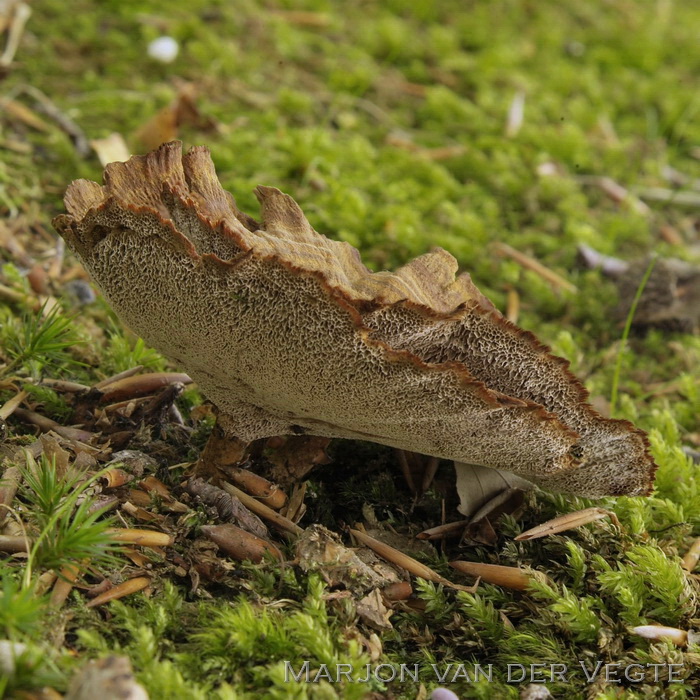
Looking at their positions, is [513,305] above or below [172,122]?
below

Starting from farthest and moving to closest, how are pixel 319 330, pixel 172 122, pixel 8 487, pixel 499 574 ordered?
pixel 172 122 < pixel 499 574 < pixel 8 487 < pixel 319 330

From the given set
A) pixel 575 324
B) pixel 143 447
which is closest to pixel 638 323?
pixel 575 324

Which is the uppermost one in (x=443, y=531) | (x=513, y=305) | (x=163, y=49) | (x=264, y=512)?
(x=163, y=49)

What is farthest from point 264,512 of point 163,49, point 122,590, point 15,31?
point 15,31

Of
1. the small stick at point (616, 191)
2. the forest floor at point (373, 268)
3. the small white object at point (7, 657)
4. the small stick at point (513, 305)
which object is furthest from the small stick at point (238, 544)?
the small stick at point (616, 191)

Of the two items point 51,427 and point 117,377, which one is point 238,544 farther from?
point 117,377

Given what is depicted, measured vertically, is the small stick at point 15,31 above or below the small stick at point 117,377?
above

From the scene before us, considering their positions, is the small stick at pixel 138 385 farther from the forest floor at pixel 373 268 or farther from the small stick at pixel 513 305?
the small stick at pixel 513 305
